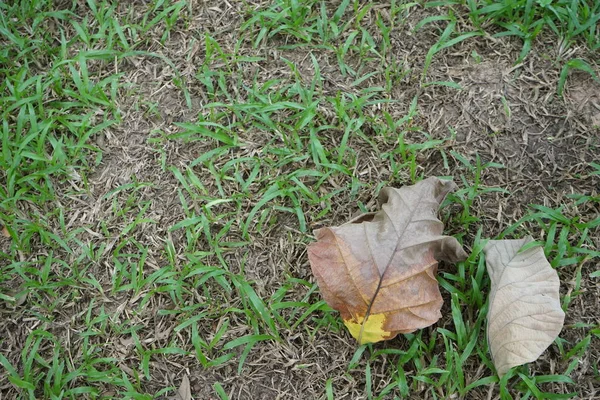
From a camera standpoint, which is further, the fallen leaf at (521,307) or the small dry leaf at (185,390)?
the small dry leaf at (185,390)

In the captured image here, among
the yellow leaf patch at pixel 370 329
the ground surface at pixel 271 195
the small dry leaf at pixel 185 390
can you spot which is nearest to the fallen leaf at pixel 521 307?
the ground surface at pixel 271 195

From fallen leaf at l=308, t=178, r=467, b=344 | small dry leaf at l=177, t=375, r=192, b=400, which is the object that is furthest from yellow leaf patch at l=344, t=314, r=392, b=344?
small dry leaf at l=177, t=375, r=192, b=400

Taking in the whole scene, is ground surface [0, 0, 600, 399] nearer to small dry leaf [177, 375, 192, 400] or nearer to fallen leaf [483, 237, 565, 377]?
small dry leaf [177, 375, 192, 400]

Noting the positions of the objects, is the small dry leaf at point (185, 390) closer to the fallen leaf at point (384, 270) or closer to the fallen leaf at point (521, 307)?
the fallen leaf at point (384, 270)

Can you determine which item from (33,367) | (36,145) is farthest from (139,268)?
(36,145)

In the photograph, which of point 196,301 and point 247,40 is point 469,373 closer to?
point 196,301

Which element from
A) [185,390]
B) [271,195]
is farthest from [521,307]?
[185,390]

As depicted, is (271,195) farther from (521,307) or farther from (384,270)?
(521,307)
